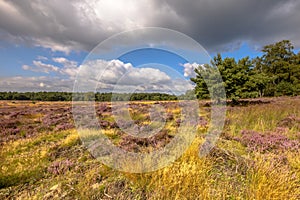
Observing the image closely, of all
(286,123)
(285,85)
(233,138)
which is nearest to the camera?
(233,138)

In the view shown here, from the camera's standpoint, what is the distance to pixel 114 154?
4.25 m

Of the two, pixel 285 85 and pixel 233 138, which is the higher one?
pixel 285 85

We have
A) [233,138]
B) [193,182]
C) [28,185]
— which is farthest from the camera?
[233,138]

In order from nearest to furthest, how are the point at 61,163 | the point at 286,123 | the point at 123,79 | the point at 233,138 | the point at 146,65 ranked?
the point at 61,163
the point at 233,138
the point at 146,65
the point at 123,79
the point at 286,123

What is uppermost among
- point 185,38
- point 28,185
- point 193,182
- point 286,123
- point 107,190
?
point 185,38

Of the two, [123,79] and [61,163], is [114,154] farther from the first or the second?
[123,79]

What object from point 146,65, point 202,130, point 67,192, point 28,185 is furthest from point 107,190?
point 202,130

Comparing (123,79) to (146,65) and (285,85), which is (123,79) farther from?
(285,85)

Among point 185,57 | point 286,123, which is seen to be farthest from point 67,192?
point 286,123

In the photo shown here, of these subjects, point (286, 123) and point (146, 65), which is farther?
point (286, 123)

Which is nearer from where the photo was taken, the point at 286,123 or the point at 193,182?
the point at 193,182

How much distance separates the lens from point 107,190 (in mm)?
2814

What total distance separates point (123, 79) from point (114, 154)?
125 inches

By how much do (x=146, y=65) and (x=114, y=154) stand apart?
132 inches
